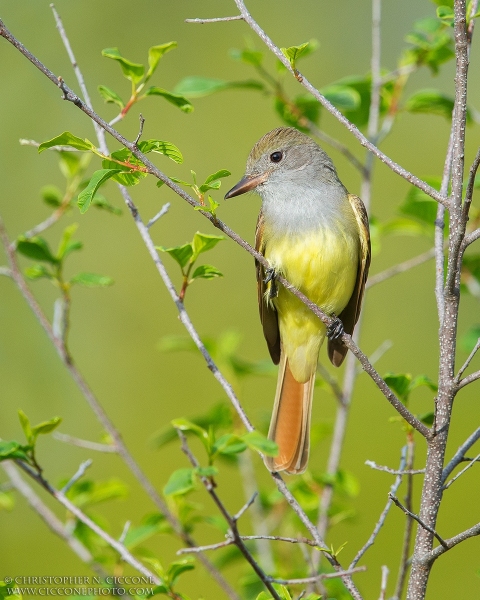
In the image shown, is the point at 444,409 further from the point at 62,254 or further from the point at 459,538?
the point at 62,254

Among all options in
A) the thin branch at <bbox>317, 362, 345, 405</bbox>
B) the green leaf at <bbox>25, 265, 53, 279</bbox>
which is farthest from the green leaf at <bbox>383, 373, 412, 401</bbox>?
the green leaf at <bbox>25, 265, 53, 279</bbox>

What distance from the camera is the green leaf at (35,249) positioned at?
340cm

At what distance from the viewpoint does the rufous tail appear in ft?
12.6

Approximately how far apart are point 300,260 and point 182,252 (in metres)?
1.02

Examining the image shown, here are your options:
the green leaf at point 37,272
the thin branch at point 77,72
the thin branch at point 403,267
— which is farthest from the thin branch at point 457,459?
the green leaf at point 37,272

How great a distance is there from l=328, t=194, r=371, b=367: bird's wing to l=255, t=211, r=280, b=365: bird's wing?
0.33 metres

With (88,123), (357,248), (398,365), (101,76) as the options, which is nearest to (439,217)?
(357,248)

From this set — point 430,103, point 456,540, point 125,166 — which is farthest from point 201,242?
point 430,103

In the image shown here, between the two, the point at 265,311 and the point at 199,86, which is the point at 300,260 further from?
the point at 199,86

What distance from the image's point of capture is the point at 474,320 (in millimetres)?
7172

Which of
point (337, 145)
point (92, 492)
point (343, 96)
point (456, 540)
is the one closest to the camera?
point (456, 540)

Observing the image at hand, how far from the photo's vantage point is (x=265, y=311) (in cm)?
446

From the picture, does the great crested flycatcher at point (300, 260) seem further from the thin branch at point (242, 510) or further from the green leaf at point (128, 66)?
the thin branch at point (242, 510)

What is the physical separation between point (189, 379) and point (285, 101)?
11.8 ft
